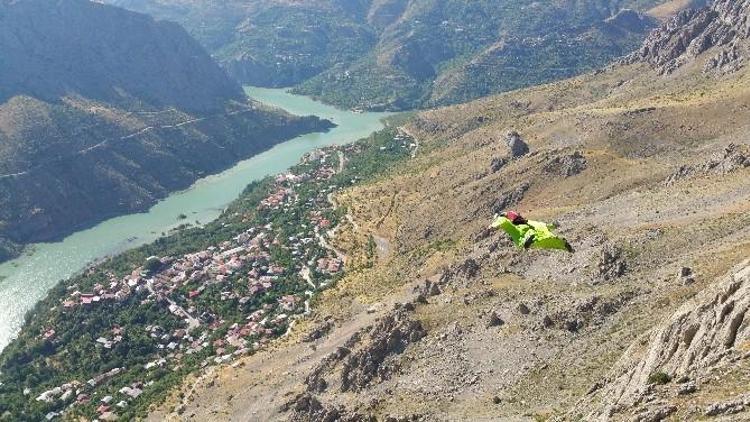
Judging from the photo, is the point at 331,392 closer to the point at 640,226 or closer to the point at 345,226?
the point at 640,226

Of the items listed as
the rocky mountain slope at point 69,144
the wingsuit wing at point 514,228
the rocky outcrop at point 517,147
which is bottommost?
the rocky outcrop at point 517,147

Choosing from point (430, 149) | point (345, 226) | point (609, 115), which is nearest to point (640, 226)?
point (609, 115)

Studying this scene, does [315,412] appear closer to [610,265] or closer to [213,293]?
[610,265]

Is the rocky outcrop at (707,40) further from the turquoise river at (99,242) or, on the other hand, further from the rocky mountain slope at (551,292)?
the turquoise river at (99,242)

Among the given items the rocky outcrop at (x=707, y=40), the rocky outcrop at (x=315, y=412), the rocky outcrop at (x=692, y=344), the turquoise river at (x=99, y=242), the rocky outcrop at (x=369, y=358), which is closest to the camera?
the rocky outcrop at (x=692, y=344)

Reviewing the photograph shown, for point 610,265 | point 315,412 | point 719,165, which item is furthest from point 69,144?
point 719,165

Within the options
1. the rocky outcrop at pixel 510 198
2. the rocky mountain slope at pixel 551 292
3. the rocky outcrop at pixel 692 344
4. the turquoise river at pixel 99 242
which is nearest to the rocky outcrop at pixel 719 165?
the rocky mountain slope at pixel 551 292

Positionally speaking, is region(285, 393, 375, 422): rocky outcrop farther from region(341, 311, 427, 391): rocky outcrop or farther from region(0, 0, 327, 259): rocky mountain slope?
region(0, 0, 327, 259): rocky mountain slope
